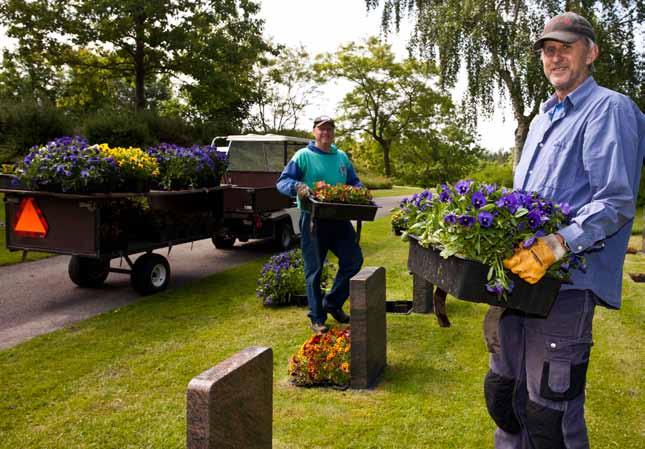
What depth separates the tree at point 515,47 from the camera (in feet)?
46.4

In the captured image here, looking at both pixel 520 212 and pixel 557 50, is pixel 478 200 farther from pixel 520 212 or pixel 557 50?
pixel 557 50

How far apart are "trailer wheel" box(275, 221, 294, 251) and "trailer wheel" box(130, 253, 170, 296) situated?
403 centimetres

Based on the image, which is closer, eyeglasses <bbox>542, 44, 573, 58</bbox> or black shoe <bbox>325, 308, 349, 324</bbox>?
eyeglasses <bbox>542, 44, 573, 58</bbox>

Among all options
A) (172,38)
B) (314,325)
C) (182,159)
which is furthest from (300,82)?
(314,325)

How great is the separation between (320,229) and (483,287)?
362cm

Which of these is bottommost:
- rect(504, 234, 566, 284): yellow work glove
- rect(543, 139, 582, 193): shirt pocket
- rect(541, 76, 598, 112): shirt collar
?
rect(504, 234, 566, 284): yellow work glove

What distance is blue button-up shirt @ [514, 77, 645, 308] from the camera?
227 centimetres

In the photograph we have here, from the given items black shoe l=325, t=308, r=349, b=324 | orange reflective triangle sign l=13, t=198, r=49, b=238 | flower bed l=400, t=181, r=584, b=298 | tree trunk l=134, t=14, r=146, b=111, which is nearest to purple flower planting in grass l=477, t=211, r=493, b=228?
flower bed l=400, t=181, r=584, b=298

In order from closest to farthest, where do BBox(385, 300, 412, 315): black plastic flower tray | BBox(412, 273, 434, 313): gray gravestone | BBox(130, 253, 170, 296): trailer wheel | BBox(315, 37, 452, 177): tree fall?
BBox(412, 273, 434, 313): gray gravestone → BBox(385, 300, 412, 315): black plastic flower tray → BBox(130, 253, 170, 296): trailer wheel → BBox(315, 37, 452, 177): tree

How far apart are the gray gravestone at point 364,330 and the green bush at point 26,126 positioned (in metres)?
20.2

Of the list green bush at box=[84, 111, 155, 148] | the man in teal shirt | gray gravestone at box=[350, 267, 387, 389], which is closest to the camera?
gray gravestone at box=[350, 267, 387, 389]

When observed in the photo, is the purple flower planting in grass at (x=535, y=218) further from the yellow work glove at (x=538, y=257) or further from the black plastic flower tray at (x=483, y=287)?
the black plastic flower tray at (x=483, y=287)

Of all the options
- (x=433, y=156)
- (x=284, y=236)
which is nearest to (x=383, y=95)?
(x=433, y=156)

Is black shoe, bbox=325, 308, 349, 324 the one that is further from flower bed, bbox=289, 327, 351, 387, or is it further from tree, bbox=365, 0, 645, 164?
tree, bbox=365, 0, 645, 164
